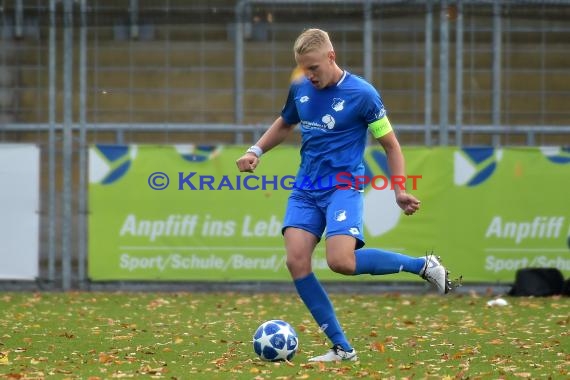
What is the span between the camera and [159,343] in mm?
10031

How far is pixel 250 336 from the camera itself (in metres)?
10.7

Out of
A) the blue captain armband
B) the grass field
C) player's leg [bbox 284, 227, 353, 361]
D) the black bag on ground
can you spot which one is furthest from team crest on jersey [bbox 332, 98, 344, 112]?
the black bag on ground

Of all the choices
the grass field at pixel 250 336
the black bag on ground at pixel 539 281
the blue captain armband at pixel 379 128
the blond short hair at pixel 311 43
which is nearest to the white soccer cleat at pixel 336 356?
the grass field at pixel 250 336

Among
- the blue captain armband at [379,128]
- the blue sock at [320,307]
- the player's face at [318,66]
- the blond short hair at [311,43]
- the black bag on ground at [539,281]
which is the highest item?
the blond short hair at [311,43]

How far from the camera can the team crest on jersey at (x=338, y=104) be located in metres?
8.48

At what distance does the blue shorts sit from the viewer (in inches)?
331

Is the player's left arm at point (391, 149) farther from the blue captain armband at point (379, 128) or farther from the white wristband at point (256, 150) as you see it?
the white wristband at point (256, 150)

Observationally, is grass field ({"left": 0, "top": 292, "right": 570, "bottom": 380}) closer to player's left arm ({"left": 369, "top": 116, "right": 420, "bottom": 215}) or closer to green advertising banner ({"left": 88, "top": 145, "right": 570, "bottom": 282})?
green advertising banner ({"left": 88, "top": 145, "right": 570, "bottom": 282})

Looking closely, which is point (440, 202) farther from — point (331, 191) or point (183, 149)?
point (331, 191)

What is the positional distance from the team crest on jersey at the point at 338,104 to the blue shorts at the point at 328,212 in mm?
513

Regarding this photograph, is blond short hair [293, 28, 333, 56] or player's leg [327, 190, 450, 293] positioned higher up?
blond short hair [293, 28, 333, 56]

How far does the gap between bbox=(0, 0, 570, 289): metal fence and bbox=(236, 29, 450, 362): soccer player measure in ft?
22.8

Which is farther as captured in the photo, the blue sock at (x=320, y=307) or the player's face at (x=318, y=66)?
the blue sock at (x=320, y=307)

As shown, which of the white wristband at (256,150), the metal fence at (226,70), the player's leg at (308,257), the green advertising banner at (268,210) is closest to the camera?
the player's leg at (308,257)
